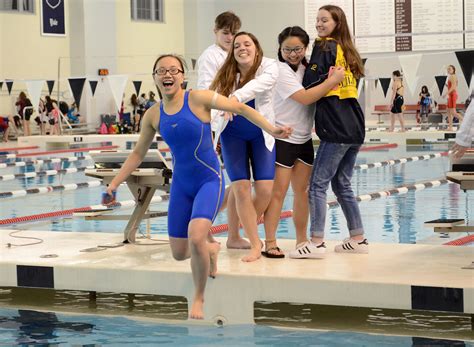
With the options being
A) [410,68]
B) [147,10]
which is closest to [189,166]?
[410,68]

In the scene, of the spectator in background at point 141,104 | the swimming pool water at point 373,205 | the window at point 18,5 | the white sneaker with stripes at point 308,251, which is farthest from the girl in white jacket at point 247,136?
the window at point 18,5

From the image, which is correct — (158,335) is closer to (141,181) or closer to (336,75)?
(141,181)

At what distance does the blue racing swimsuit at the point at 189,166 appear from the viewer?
475 cm

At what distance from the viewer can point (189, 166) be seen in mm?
4754

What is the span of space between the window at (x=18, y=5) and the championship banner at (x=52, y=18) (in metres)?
0.30

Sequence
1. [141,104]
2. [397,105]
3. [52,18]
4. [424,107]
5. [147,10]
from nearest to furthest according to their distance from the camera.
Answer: [397,105] < [141,104] < [52,18] < [424,107] < [147,10]

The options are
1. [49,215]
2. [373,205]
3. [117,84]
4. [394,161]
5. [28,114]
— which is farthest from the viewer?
[28,114]

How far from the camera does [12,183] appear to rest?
12.9 m

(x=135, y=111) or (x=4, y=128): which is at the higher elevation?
(x=135, y=111)

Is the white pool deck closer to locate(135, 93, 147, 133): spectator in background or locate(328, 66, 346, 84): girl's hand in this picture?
locate(328, 66, 346, 84): girl's hand

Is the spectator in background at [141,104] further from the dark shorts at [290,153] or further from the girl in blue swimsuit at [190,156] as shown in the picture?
the girl in blue swimsuit at [190,156]

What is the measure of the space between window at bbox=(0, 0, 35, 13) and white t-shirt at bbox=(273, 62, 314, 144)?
2100cm

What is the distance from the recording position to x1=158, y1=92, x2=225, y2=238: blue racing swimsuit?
187 inches

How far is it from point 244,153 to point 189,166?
627mm
